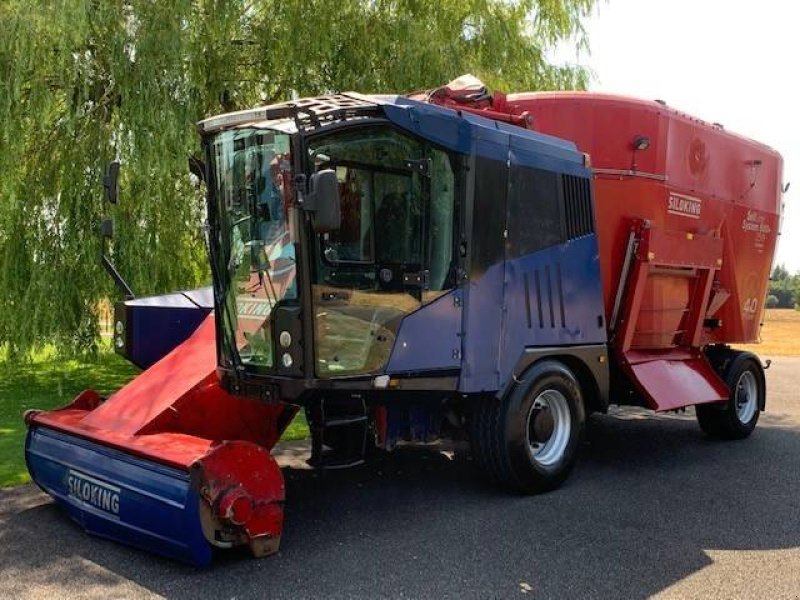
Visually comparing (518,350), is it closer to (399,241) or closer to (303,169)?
(399,241)

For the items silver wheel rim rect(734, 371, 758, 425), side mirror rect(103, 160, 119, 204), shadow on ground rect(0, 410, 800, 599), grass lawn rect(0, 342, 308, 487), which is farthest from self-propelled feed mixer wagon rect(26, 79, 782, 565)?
silver wheel rim rect(734, 371, 758, 425)

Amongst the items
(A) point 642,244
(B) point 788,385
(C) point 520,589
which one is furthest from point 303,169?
(B) point 788,385

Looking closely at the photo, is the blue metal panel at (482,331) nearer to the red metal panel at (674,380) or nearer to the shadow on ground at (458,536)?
the shadow on ground at (458,536)

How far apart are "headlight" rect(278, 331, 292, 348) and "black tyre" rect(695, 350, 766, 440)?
4.82 m

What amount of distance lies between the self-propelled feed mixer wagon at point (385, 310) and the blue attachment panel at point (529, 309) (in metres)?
0.02

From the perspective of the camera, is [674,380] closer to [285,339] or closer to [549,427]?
[549,427]

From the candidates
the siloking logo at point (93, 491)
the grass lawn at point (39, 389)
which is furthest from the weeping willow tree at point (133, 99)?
the siloking logo at point (93, 491)

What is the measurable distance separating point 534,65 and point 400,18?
7.63ft

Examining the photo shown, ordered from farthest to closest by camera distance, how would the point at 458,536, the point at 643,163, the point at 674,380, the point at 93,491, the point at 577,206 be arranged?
the point at 674,380 < the point at 643,163 < the point at 577,206 < the point at 458,536 < the point at 93,491

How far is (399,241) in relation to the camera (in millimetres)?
5129

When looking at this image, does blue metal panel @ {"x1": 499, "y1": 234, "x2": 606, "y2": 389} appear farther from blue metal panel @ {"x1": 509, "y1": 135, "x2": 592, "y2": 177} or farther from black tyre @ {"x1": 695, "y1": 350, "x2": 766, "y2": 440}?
black tyre @ {"x1": 695, "y1": 350, "x2": 766, "y2": 440}

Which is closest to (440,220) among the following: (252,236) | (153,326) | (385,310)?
(385,310)

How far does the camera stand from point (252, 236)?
4996 millimetres

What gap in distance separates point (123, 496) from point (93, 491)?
1.08 ft
